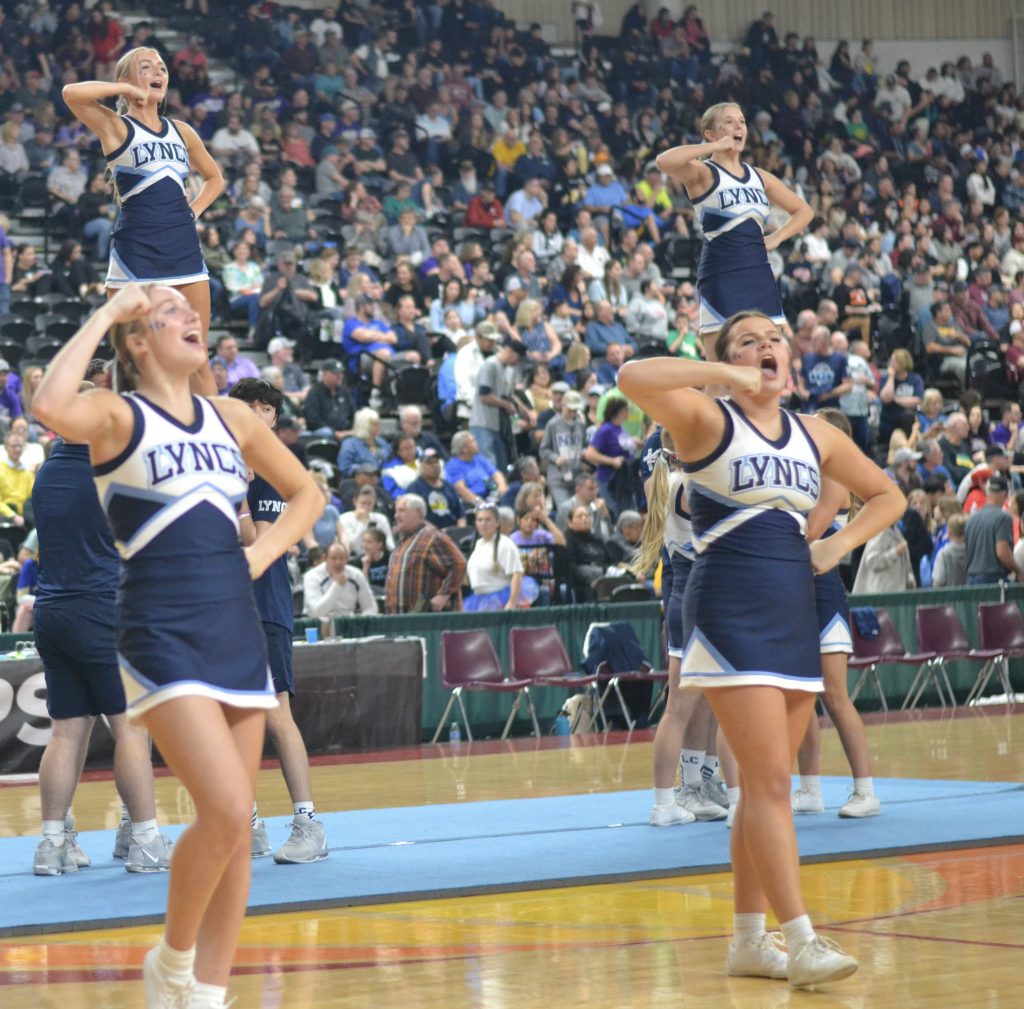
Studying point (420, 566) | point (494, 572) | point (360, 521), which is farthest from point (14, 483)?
point (494, 572)

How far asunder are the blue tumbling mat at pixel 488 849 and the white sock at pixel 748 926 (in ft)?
5.51

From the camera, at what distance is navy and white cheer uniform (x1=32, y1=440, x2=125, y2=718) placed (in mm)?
7051

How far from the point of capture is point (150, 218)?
793 centimetres

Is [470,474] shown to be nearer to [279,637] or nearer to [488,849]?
[488,849]

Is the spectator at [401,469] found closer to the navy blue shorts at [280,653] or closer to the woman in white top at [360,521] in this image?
the woman in white top at [360,521]

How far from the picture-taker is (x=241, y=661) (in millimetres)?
4270

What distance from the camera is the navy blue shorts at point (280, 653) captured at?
7395 mm

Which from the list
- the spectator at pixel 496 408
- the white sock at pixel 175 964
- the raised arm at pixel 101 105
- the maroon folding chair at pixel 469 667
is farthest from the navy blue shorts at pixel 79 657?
the spectator at pixel 496 408

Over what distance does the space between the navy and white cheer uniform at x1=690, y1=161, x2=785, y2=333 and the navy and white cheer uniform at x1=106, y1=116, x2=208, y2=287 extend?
8.23 feet

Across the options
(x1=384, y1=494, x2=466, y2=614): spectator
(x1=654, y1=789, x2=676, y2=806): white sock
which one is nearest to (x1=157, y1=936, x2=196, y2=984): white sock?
(x1=654, y1=789, x2=676, y2=806): white sock

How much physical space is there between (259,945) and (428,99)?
19440 mm

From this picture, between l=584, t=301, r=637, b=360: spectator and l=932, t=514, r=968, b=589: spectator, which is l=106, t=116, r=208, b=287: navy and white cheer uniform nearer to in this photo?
l=932, t=514, r=968, b=589: spectator

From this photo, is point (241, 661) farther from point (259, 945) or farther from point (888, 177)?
point (888, 177)

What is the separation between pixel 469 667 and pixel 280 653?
6.33 m
